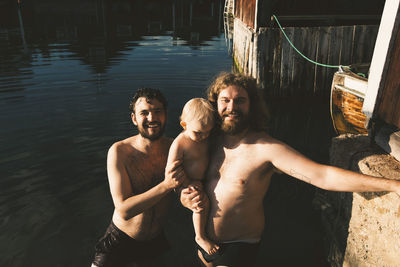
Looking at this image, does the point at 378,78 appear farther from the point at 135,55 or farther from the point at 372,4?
the point at 135,55

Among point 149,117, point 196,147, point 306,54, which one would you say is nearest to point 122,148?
point 149,117

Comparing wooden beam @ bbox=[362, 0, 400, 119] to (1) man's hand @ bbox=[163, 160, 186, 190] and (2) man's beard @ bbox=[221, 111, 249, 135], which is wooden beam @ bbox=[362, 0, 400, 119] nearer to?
(2) man's beard @ bbox=[221, 111, 249, 135]

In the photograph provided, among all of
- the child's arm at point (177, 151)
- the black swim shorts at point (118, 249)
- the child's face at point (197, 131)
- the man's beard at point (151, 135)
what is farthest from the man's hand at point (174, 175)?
the black swim shorts at point (118, 249)

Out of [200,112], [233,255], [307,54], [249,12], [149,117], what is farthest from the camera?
[249,12]

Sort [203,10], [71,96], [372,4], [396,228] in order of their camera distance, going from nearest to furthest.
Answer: [396,228], [372,4], [71,96], [203,10]

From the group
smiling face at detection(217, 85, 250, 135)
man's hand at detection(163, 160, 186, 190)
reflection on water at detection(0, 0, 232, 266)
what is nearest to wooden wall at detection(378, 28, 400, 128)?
Result: smiling face at detection(217, 85, 250, 135)

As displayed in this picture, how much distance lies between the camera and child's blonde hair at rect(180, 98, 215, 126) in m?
2.78

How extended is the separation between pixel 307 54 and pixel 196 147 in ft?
24.7

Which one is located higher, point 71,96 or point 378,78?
point 378,78

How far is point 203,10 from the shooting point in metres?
42.2

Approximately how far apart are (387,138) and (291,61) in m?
6.85

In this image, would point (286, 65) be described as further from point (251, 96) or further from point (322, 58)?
point (251, 96)

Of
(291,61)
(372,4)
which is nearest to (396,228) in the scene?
(291,61)

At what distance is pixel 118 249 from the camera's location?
3340mm
